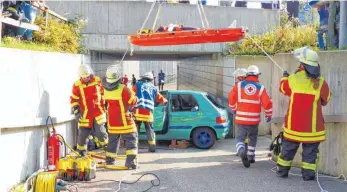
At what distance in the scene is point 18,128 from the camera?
615 cm

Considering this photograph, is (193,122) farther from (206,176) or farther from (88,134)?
(206,176)

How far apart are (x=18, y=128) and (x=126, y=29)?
6838mm

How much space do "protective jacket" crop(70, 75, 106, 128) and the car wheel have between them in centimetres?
259

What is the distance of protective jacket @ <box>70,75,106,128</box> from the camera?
805 centimetres

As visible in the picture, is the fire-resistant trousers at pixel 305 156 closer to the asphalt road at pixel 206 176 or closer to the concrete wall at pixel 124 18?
the asphalt road at pixel 206 176

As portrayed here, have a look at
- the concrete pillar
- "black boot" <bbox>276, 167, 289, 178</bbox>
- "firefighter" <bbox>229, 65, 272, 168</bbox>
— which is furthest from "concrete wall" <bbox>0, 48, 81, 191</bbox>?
the concrete pillar

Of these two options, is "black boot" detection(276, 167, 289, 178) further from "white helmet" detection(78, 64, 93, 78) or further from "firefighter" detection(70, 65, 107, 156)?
"white helmet" detection(78, 64, 93, 78)

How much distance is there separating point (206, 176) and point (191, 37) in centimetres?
279

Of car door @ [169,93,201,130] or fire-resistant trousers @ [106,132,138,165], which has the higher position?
car door @ [169,93,201,130]

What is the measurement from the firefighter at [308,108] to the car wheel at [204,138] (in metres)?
3.34

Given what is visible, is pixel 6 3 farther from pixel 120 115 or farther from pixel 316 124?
pixel 316 124

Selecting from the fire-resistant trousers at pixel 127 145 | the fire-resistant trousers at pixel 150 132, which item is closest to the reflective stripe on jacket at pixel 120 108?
the fire-resistant trousers at pixel 127 145

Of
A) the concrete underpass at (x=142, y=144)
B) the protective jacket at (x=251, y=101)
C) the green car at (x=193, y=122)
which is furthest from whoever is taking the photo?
the green car at (x=193, y=122)

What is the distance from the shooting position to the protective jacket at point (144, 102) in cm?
938
